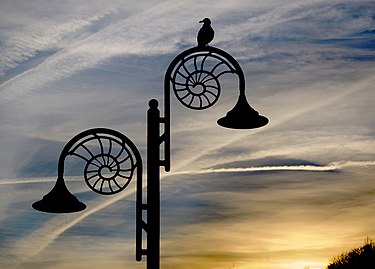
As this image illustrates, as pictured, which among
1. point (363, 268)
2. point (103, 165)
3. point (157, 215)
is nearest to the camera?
point (157, 215)

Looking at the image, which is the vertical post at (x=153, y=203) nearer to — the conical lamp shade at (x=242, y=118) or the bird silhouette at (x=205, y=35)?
the conical lamp shade at (x=242, y=118)

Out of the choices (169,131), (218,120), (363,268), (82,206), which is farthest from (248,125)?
(363,268)

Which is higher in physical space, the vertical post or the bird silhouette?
the bird silhouette

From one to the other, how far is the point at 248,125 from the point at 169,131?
3.50 feet

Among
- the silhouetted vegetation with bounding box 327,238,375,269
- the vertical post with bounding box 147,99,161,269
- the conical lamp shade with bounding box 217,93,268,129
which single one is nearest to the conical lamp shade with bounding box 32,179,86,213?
the vertical post with bounding box 147,99,161,269

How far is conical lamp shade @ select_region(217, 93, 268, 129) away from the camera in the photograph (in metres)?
8.93

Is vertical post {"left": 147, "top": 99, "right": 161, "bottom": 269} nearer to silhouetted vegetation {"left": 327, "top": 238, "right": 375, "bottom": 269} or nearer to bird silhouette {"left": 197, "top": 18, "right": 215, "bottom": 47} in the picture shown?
bird silhouette {"left": 197, "top": 18, "right": 215, "bottom": 47}

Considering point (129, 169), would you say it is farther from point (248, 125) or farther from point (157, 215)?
point (248, 125)

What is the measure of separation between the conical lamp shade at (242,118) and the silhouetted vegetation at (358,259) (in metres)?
17.2

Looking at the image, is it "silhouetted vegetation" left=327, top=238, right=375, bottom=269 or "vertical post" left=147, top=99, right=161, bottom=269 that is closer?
"vertical post" left=147, top=99, right=161, bottom=269

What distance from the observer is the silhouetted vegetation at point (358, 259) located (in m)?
24.8

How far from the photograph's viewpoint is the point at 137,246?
344 inches

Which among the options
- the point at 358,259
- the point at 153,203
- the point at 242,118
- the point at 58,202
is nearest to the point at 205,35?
the point at 242,118

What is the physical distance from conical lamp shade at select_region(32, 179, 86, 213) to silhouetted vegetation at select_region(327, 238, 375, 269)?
17552 millimetres
